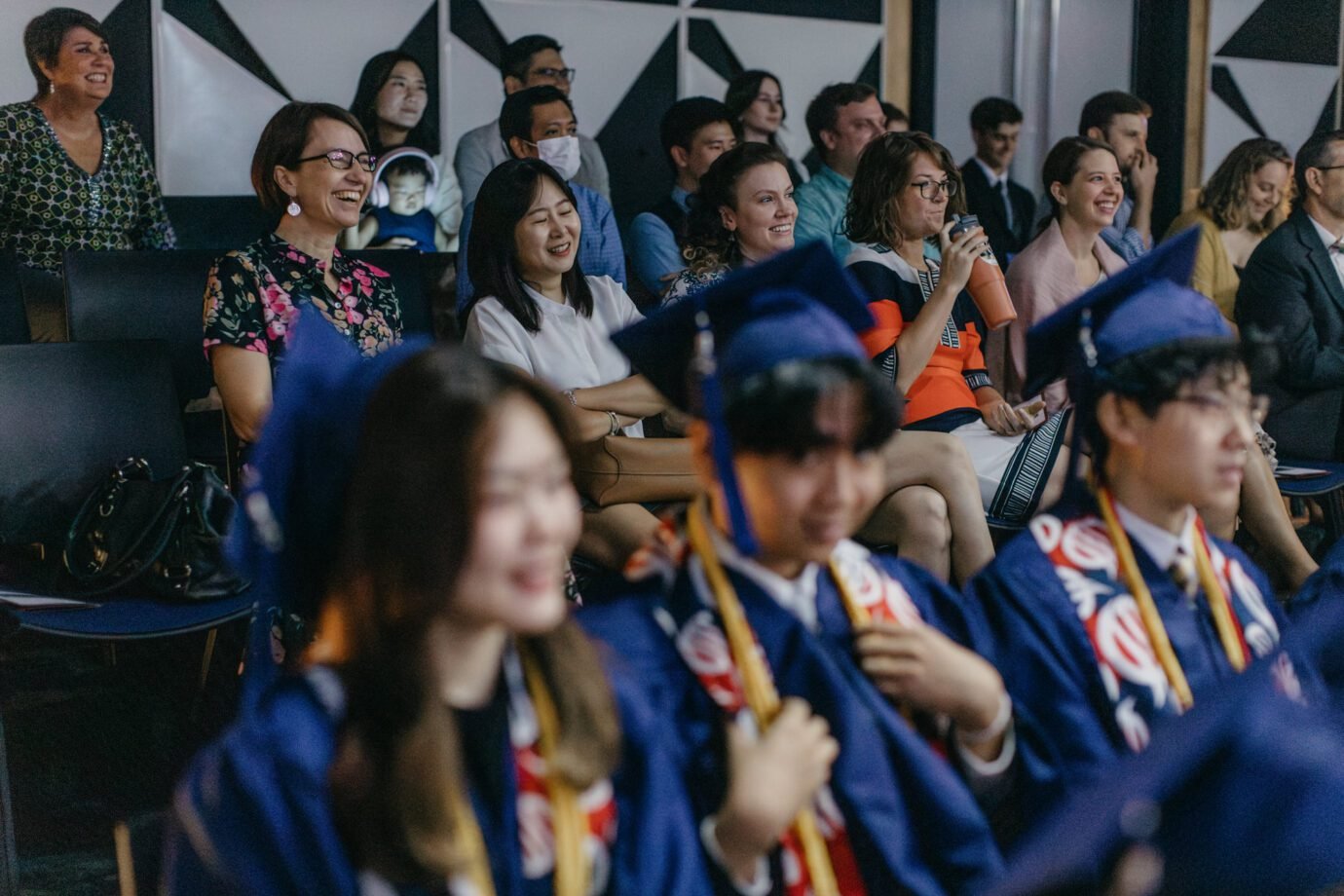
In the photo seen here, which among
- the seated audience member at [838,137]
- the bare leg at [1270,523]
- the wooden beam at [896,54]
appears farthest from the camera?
the wooden beam at [896,54]

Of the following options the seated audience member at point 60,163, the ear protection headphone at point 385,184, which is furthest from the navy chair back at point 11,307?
the ear protection headphone at point 385,184

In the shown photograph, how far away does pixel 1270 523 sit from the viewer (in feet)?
10.8

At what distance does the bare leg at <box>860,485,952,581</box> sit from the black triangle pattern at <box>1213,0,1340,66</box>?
4.78 m

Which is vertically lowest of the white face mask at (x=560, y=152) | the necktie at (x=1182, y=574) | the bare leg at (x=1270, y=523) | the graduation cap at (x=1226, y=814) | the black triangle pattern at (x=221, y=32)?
the bare leg at (x=1270, y=523)

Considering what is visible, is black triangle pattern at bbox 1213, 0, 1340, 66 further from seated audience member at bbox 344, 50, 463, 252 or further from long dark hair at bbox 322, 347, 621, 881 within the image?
long dark hair at bbox 322, 347, 621, 881

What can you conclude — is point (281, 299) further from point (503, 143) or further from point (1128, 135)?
point (1128, 135)

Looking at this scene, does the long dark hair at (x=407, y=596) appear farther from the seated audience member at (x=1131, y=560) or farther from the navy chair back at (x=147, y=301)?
the navy chair back at (x=147, y=301)

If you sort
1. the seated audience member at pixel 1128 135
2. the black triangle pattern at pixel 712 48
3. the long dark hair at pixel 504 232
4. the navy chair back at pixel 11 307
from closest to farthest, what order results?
the long dark hair at pixel 504 232, the navy chair back at pixel 11 307, the seated audience member at pixel 1128 135, the black triangle pattern at pixel 712 48

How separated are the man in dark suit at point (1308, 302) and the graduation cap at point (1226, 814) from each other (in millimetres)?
2896

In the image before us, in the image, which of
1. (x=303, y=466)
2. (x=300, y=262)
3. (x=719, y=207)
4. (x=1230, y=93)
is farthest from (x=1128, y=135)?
(x=303, y=466)

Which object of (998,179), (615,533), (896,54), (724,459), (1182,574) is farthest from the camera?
(896,54)

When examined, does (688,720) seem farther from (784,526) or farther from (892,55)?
(892,55)

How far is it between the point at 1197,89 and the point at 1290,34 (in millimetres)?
648

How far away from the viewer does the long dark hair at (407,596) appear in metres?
1.14
